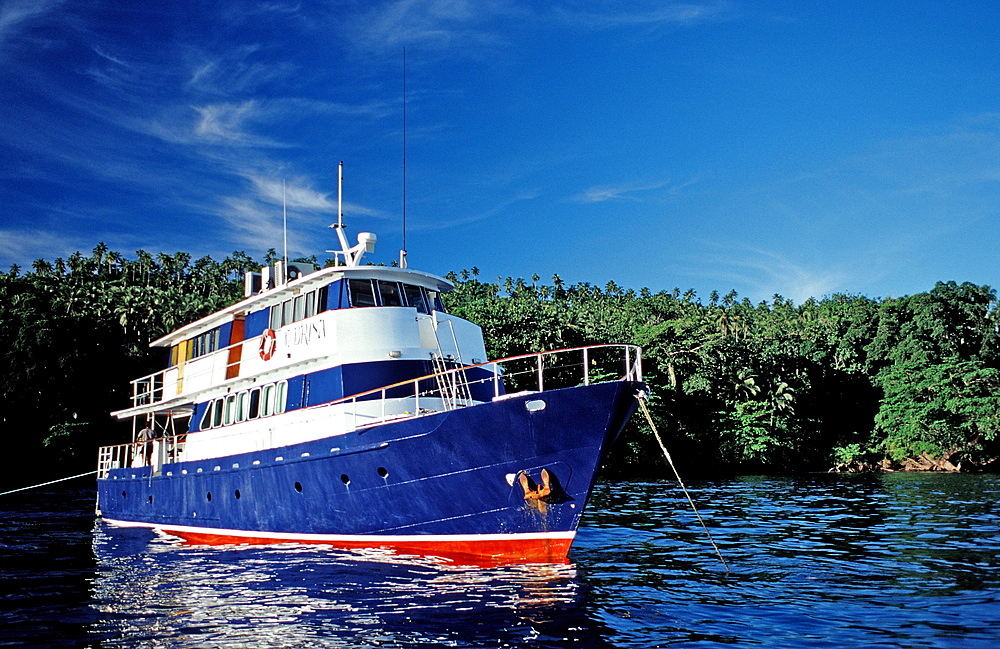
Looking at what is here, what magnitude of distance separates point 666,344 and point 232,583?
146ft

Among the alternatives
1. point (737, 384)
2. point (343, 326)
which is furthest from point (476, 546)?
point (737, 384)

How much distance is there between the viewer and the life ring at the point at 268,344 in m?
19.7

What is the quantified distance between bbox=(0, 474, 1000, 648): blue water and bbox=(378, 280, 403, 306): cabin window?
5.68 m

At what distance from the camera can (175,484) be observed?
22.3 meters

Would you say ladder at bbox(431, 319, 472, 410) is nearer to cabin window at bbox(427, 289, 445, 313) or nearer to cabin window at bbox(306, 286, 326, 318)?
cabin window at bbox(427, 289, 445, 313)

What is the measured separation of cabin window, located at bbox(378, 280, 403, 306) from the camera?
1848cm

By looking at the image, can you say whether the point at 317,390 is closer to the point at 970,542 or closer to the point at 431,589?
the point at 431,589

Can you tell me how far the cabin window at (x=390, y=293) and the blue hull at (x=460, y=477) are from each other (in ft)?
12.3

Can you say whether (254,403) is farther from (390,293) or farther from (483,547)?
(483,547)

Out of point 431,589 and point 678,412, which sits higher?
point 678,412

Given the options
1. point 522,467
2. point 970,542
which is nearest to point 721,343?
point 970,542

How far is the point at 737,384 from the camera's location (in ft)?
171

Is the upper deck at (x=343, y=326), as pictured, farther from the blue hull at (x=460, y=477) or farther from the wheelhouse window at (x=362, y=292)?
the blue hull at (x=460, y=477)

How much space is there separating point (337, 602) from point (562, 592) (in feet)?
11.1
